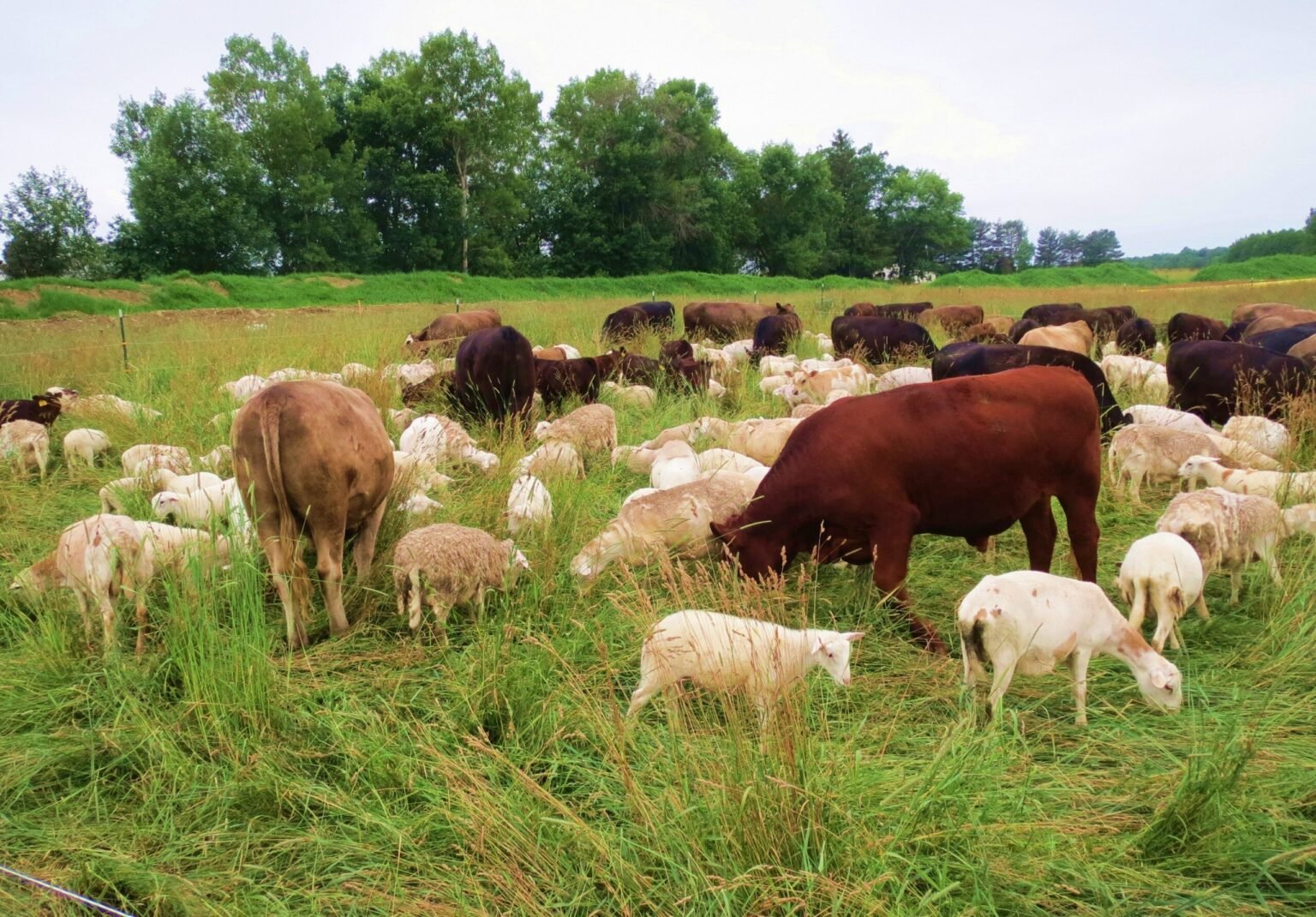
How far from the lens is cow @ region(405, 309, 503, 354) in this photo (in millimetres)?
14648

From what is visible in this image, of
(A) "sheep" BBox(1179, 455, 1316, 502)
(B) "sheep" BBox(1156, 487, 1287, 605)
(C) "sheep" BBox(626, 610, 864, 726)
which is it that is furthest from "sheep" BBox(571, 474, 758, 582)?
(A) "sheep" BBox(1179, 455, 1316, 502)

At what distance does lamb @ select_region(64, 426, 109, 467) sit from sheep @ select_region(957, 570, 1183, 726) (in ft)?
26.0

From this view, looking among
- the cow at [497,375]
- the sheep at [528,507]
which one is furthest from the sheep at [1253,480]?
the cow at [497,375]

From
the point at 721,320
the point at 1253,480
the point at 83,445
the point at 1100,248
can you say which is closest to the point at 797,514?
the point at 1253,480

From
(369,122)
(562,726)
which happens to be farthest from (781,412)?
(369,122)

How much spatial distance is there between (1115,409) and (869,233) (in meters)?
61.7

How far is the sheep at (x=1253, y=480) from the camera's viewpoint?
Result: 6.07m

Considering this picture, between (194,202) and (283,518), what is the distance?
38.9 metres

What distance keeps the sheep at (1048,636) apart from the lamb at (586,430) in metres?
5.01

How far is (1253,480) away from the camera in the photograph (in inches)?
245

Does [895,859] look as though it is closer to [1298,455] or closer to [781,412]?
[1298,455]

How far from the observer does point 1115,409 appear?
28.8 feet

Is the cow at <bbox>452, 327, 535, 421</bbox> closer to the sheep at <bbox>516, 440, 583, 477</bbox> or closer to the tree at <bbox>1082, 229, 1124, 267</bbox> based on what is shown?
the sheep at <bbox>516, 440, 583, 477</bbox>

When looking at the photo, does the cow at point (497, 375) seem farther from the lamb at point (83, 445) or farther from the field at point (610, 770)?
the field at point (610, 770)
